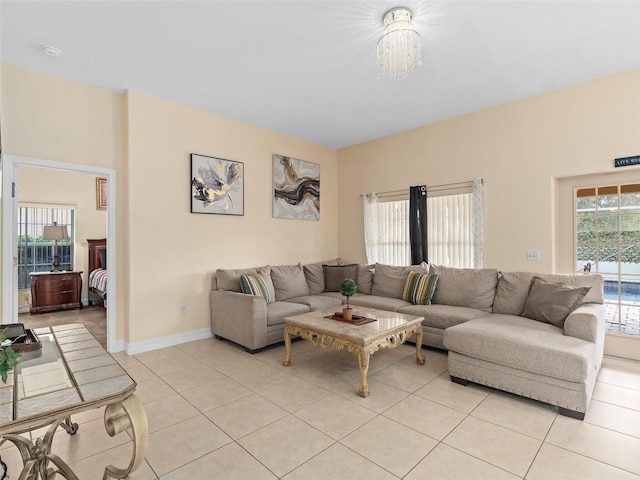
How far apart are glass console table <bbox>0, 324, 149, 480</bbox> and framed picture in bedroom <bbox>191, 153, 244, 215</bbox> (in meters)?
2.67

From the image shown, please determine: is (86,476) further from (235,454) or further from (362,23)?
(362,23)

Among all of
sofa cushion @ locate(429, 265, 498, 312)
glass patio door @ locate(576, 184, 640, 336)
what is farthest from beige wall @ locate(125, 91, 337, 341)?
glass patio door @ locate(576, 184, 640, 336)

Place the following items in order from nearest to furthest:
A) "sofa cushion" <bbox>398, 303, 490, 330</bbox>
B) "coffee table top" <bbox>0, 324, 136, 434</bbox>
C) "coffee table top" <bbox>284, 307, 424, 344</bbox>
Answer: "coffee table top" <bbox>0, 324, 136, 434</bbox>
"coffee table top" <bbox>284, 307, 424, 344</bbox>
"sofa cushion" <bbox>398, 303, 490, 330</bbox>

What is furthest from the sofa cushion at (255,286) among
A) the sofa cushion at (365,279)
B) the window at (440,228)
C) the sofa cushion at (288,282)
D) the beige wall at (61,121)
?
the window at (440,228)

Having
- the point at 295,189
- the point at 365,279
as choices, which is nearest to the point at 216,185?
the point at 295,189

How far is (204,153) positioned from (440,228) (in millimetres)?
3329

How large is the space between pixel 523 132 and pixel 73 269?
26.0 feet

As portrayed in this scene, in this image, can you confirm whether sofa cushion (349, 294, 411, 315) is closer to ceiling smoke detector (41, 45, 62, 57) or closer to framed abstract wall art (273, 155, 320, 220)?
framed abstract wall art (273, 155, 320, 220)

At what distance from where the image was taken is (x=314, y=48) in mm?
2854

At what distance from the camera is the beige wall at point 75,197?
19.7 feet

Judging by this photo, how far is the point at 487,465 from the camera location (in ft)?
5.98

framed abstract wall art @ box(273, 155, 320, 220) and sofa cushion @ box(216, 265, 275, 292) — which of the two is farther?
framed abstract wall art @ box(273, 155, 320, 220)

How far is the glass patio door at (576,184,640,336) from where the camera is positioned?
3.36m

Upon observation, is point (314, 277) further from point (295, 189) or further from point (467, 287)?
point (467, 287)
